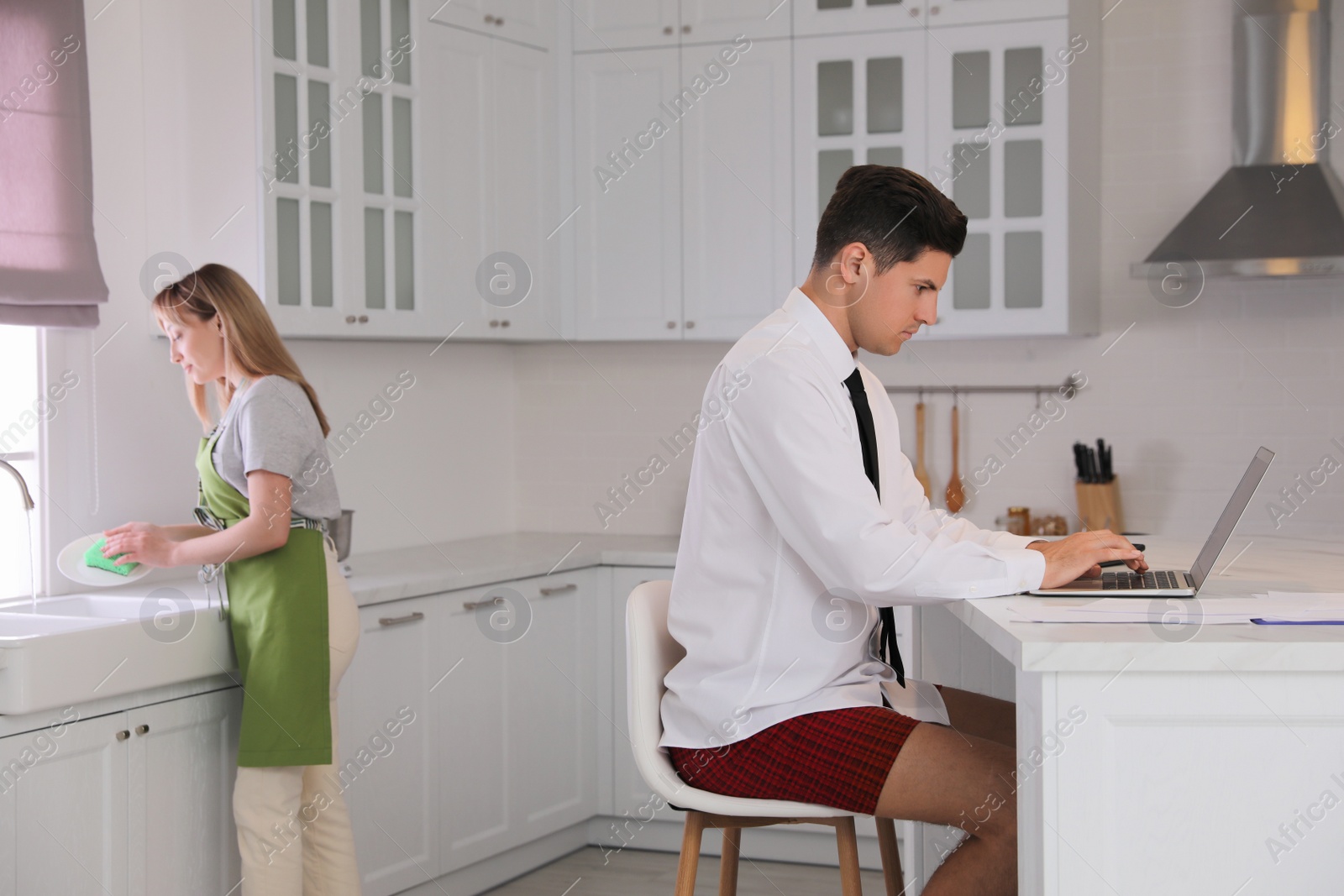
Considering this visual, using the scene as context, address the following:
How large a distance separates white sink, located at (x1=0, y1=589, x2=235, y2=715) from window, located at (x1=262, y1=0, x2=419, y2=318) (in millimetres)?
780

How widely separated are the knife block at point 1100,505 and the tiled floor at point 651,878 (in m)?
1.14

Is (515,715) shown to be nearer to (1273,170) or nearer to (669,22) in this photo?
(669,22)

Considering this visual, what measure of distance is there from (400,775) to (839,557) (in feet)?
5.53

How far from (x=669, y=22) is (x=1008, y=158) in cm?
102

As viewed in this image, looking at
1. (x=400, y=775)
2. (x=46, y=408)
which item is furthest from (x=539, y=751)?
(x=46, y=408)

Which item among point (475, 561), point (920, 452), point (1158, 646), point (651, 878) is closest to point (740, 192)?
point (920, 452)

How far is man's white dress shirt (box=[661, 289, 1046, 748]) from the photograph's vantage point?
1.68m

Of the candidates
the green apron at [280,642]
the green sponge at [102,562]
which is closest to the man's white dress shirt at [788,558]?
the green apron at [280,642]

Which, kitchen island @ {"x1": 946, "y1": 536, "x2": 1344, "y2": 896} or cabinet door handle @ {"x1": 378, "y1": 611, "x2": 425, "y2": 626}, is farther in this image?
cabinet door handle @ {"x1": 378, "y1": 611, "x2": 425, "y2": 626}

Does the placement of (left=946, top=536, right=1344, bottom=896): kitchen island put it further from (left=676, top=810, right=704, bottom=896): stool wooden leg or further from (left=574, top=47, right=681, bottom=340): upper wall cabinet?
(left=574, top=47, right=681, bottom=340): upper wall cabinet

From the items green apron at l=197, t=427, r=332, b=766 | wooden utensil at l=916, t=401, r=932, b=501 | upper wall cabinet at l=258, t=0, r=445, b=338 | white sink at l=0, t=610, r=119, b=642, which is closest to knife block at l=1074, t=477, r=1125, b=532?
wooden utensil at l=916, t=401, r=932, b=501

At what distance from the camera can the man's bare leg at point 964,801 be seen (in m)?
1.59

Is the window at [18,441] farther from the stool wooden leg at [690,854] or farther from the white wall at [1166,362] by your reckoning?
the white wall at [1166,362]

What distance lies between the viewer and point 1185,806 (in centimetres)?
145
